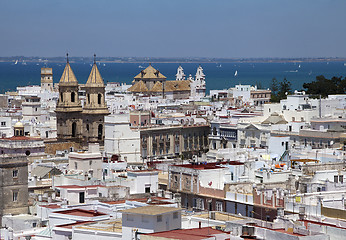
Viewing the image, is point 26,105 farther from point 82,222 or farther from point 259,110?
point 82,222

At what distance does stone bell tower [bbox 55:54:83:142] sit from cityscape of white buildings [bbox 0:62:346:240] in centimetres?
23

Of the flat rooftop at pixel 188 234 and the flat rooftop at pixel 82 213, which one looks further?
the flat rooftop at pixel 82 213

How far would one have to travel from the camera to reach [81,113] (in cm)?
7581

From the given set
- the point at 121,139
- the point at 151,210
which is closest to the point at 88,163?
the point at 121,139

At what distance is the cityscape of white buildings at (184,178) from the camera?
Result: 31.6 meters

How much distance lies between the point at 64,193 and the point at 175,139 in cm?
4001

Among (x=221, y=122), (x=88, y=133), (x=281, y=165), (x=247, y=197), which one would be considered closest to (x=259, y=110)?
(x=221, y=122)

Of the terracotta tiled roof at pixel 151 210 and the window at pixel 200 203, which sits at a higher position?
the terracotta tiled roof at pixel 151 210

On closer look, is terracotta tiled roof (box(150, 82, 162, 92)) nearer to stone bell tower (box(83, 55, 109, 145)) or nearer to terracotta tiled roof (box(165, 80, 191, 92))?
terracotta tiled roof (box(165, 80, 191, 92))

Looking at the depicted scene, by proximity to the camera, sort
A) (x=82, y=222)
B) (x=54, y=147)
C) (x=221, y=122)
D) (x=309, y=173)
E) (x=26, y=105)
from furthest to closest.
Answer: (x=26, y=105) → (x=221, y=122) → (x=54, y=147) → (x=309, y=173) → (x=82, y=222)

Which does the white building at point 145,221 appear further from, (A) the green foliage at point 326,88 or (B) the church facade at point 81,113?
(A) the green foliage at point 326,88

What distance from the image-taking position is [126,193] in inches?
1709

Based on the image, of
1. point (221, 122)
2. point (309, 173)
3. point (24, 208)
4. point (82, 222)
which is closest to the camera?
point (82, 222)

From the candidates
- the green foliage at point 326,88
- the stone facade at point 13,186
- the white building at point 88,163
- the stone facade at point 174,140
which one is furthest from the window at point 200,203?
the green foliage at point 326,88
